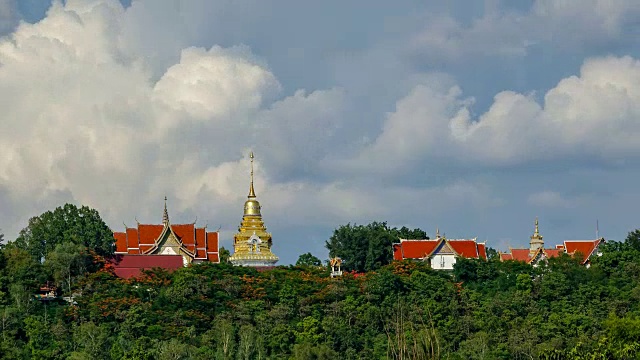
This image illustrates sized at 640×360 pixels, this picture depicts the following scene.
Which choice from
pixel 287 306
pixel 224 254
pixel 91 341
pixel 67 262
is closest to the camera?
pixel 91 341

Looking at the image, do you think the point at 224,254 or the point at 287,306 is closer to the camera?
the point at 287,306

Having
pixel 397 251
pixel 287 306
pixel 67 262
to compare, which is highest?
pixel 397 251

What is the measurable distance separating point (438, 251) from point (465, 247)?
1839 mm

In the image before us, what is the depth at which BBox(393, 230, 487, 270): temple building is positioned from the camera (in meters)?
76.7

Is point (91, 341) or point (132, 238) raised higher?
point (132, 238)

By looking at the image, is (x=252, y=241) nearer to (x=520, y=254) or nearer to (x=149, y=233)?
(x=149, y=233)

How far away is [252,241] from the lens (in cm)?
8031

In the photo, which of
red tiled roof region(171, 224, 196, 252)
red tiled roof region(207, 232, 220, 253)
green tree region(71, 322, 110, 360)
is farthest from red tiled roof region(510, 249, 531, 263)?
green tree region(71, 322, 110, 360)

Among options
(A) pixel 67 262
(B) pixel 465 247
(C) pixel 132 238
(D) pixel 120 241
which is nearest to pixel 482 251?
(B) pixel 465 247

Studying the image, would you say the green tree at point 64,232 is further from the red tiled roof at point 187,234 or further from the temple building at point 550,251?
the temple building at point 550,251

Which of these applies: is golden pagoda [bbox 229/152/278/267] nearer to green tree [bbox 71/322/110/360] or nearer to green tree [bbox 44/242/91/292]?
green tree [bbox 44/242/91/292]

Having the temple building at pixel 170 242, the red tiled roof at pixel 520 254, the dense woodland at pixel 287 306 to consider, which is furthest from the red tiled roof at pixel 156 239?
the red tiled roof at pixel 520 254

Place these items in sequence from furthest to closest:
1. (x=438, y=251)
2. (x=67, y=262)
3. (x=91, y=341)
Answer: (x=438, y=251), (x=67, y=262), (x=91, y=341)

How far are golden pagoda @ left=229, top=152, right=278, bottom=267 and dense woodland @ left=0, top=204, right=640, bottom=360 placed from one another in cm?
640
